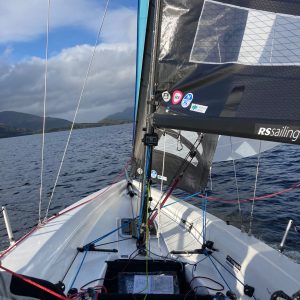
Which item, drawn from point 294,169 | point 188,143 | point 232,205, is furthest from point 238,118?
point 294,169

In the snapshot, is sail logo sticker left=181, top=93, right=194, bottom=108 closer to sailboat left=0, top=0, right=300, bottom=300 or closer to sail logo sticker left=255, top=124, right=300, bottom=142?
sailboat left=0, top=0, right=300, bottom=300

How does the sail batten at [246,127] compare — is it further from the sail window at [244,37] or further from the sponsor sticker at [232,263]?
the sponsor sticker at [232,263]

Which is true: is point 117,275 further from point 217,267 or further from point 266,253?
point 266,253

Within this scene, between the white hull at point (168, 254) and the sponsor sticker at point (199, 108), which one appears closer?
the sponsor sticker at point (199, 108)

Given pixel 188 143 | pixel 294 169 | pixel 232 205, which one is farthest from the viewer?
pixel 294 169

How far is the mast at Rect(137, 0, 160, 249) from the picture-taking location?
3.18 metres

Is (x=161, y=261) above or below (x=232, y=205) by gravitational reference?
above

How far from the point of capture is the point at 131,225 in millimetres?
5113

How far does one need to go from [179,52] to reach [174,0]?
0.49 m

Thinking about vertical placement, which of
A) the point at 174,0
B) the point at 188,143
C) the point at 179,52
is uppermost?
the point at 174,0

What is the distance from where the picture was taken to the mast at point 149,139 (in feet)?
10.4

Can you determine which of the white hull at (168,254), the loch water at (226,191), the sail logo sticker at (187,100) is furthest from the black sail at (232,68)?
the loch water at (226,191)

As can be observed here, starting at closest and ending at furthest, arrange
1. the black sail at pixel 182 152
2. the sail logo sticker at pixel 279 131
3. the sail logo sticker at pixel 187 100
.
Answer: the sail logo sticker at pixel 279 131
the sail logo sticker at pixel 187 100
the black sail at pixel 182 152

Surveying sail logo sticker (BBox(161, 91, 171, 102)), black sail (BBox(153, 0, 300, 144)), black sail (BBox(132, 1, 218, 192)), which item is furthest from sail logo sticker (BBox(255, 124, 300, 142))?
black sail (BBox(132, 1, 218, 192))
